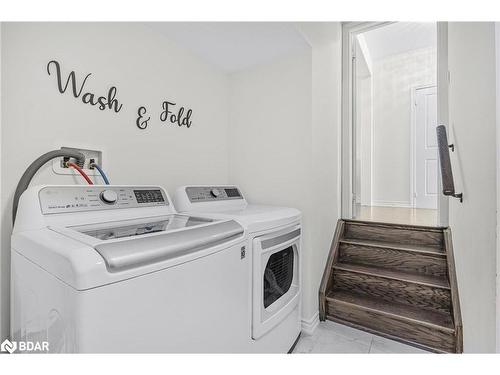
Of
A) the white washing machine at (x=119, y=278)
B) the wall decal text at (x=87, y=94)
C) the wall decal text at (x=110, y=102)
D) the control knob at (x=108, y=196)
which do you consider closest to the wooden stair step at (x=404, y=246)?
the white washing machine at (x=119, y=278)

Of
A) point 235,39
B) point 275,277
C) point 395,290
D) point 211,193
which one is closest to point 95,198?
point 211,193

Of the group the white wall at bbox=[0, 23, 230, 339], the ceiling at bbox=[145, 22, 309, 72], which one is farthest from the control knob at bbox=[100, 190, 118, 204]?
the ceiling at bbox=[145, 22, 309, 72]

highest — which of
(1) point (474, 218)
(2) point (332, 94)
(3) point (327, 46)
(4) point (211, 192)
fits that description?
(3) point (327, 46)

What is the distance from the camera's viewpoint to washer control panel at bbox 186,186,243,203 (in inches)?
61.2

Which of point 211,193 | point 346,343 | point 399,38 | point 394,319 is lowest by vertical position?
point 346,343

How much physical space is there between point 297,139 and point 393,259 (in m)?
1.24

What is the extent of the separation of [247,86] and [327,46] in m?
0.72

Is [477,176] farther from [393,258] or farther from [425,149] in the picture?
[425,149]

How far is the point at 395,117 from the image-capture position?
3934 mm

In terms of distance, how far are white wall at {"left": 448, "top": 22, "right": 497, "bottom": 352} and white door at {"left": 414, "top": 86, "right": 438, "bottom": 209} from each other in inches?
100

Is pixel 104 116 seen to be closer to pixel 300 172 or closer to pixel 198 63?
pixel 198 63

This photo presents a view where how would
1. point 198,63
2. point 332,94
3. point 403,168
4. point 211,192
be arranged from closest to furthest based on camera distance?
point 211,192
point 198,63
point 332,94
point 403,168

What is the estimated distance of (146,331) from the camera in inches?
26.9
